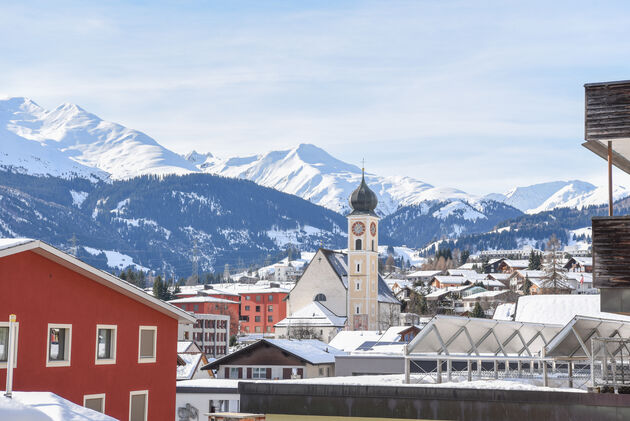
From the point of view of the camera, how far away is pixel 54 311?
995 inches

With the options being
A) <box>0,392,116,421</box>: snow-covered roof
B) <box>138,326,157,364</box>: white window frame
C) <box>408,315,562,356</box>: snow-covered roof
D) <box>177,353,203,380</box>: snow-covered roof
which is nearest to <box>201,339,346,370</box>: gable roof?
<box>177,353,203,380</box>: snow-covered roof

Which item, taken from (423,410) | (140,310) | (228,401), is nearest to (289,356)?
(228,401)

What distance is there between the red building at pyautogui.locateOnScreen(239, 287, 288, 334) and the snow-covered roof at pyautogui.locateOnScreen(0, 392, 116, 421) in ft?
583

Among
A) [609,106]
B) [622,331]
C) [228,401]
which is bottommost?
[228,401]

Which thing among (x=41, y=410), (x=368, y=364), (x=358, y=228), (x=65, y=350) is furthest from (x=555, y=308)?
(x=358, y=228)

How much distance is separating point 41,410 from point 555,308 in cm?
3969

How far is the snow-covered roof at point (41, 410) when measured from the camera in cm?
1243

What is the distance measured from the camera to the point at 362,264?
125375 millimetres

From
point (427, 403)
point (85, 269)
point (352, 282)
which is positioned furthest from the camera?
point (352, 282)

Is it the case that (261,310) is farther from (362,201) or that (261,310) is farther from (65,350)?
(65,350)

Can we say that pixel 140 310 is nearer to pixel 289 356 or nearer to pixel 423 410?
pixel 423 410

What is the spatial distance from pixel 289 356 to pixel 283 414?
44.9 meters

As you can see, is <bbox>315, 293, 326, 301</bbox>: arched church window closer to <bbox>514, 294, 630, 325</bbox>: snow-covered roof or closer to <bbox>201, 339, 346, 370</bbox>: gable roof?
<bbox>201, 339, 346, 370</bbox>: gable roof

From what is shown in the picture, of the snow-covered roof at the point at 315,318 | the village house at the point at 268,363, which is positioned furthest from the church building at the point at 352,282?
the village house at the point at 268,363
